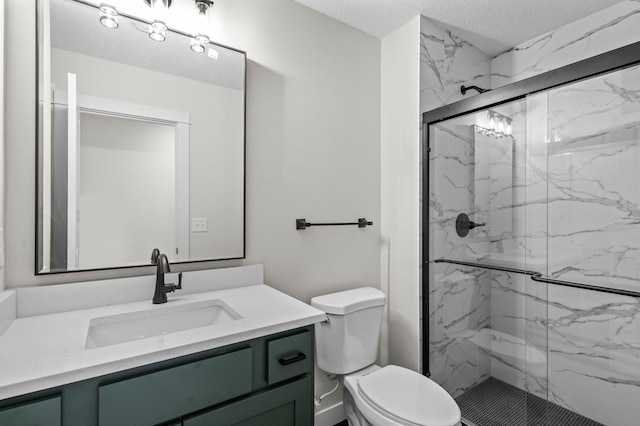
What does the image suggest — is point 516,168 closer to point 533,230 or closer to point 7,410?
point 533,230

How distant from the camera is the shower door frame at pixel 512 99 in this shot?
1.36 meters

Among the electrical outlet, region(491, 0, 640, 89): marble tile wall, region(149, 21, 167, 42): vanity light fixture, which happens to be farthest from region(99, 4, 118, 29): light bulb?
region(491, 0, 640, 89): marble tile wall

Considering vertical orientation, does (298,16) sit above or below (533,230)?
above

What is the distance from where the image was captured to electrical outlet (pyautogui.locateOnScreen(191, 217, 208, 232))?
155cm

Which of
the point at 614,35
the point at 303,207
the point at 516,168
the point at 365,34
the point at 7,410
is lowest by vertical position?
the point at 7,410

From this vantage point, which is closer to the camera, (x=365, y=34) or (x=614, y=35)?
(x=614, y=35)

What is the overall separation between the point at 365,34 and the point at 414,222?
1.26 metres

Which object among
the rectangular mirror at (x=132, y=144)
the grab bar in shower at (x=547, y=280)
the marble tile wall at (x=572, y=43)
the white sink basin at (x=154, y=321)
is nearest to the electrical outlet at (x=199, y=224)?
the rectangular mirror at (x=132, y=144)

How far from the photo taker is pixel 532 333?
1833 mm

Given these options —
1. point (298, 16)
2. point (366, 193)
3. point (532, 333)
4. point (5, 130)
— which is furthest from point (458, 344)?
point (5, 130)

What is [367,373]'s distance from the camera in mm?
1812

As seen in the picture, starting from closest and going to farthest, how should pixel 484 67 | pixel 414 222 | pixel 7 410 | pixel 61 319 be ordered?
pixel 7 410 → pixel 61 319 → pixel 414 222 → pixel 484 67

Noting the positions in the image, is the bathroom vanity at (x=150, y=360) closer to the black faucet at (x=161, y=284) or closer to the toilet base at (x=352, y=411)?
the black faucet at (x=161, y=284)

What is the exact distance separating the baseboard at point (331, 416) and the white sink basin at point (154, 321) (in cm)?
99
